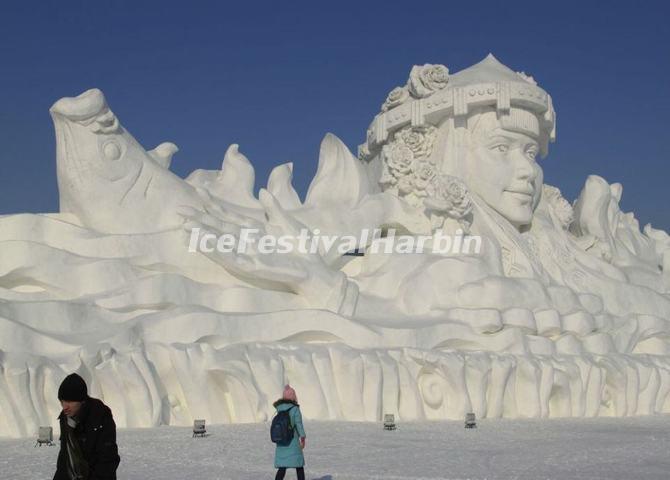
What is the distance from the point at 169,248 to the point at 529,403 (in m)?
4.92

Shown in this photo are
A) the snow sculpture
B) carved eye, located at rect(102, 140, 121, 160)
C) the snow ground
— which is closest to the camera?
the snow ground

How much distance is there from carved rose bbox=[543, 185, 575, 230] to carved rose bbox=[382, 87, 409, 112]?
350cm

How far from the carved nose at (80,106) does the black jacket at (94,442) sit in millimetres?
7948

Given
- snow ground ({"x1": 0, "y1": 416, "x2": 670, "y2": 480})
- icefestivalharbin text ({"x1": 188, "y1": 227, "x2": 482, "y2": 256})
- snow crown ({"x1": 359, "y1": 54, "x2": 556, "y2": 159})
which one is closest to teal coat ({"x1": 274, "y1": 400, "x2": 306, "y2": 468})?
snow ground ({"x1": 0, "y1": 416, "x2": 670, "y2": 480})

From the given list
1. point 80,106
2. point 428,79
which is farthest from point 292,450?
point 428,79

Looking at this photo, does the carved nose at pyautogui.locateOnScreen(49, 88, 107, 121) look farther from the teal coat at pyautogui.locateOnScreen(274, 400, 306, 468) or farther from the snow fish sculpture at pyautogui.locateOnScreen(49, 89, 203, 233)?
the teal coat at pyautogui.locateOnScreen(274, 400, 306, 468)

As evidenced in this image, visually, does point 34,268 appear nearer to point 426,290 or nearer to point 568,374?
point 426,290

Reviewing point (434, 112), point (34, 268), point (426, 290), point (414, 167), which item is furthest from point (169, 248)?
Answer: point (434, 112)

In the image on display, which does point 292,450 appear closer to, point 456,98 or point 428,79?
point 456,98

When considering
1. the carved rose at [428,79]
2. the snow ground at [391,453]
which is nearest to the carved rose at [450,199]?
the carved rose at [428,79]

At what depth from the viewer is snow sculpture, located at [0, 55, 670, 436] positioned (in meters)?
9.32

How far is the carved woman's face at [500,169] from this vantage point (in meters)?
14.1

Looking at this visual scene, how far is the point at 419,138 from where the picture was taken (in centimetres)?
1414

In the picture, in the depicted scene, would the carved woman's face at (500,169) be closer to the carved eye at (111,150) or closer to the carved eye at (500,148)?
the carved eye at (500,148)
